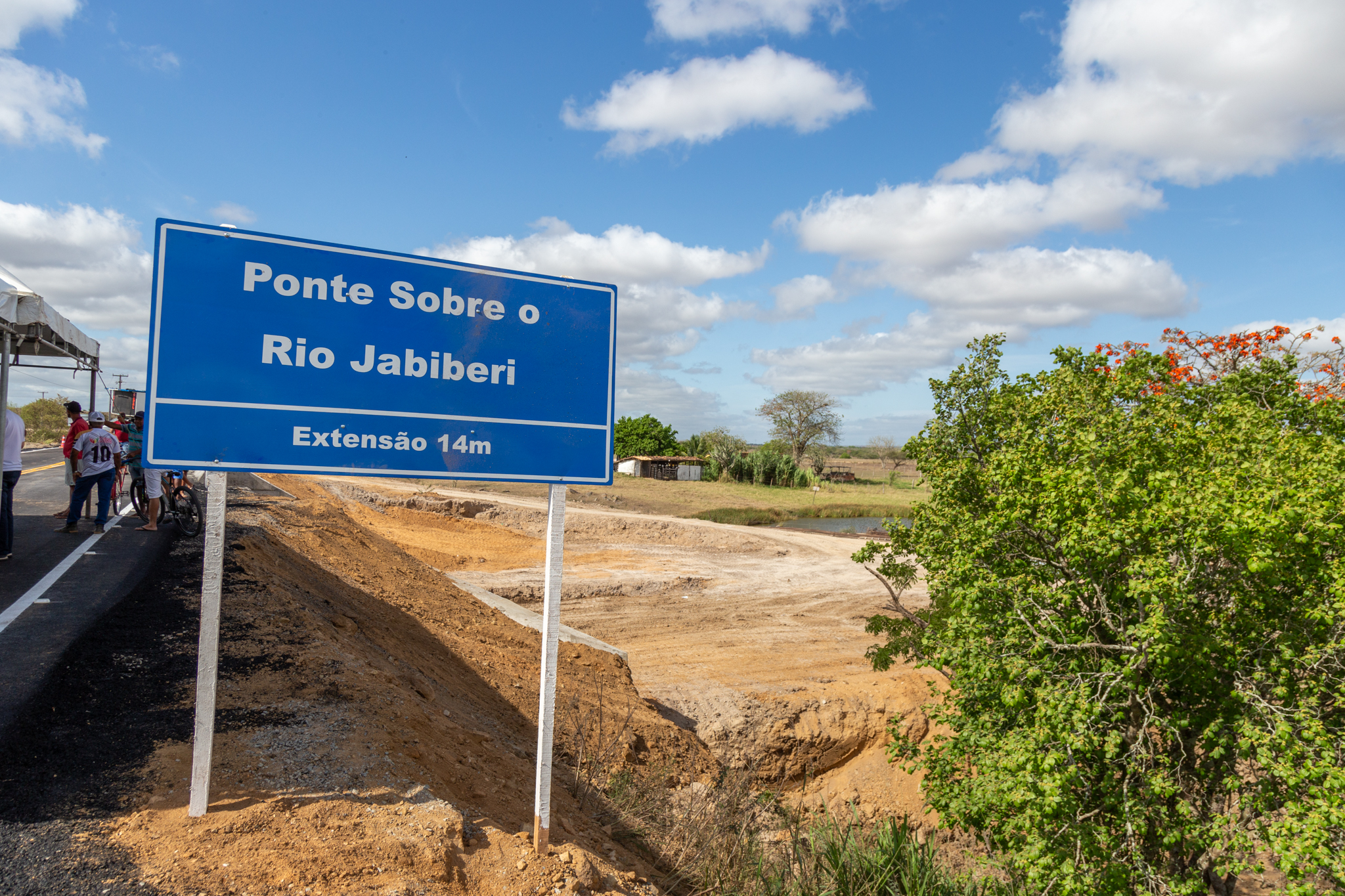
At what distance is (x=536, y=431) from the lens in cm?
381

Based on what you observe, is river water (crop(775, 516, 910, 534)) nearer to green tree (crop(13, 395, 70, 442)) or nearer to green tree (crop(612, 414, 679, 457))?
green tree (crop(612, 414, 679, 457))

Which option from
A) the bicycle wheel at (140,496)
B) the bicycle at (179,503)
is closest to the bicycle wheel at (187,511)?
the bicycle at (179,503)

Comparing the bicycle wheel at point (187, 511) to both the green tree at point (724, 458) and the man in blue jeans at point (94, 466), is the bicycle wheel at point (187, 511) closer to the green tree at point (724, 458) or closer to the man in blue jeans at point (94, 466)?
the man in blue jeans at point (94, 466)

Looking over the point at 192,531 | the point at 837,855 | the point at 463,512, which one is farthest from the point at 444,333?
the point at 463,512

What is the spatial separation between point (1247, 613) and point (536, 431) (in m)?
5.01

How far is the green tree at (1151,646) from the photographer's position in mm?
4844

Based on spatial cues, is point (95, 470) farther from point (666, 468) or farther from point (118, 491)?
point (666, 468)

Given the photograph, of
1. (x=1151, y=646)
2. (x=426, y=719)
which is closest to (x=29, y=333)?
(x=426, y=719)

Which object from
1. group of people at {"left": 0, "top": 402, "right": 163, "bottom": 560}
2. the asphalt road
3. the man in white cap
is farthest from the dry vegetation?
the man in white cap

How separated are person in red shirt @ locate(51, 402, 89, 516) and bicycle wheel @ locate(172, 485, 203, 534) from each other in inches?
49.1

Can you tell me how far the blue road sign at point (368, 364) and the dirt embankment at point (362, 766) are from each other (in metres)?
1.46

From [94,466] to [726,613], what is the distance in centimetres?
1162

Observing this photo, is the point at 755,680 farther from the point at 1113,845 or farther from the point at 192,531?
the point at 192,531

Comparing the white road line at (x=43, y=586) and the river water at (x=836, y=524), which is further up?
the white road line at (x=43, y=586)
